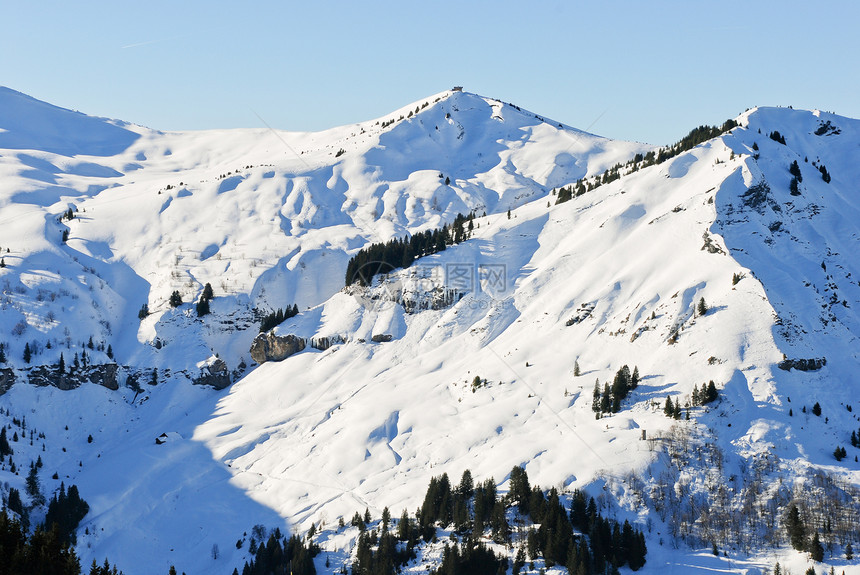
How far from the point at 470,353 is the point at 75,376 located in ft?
222

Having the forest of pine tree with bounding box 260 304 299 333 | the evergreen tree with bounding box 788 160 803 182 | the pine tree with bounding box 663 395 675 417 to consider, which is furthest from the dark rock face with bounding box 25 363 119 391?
the evergreen tree with bounding box 788 160 803 182

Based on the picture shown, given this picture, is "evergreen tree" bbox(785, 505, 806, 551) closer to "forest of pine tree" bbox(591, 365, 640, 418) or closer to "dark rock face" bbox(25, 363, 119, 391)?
"forest of pine tree" bbox(591, 365, 640, 418)

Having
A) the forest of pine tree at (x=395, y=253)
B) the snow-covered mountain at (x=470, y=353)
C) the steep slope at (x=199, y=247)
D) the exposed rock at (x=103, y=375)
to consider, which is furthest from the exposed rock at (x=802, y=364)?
the exposed rock at (x=103, y=375)

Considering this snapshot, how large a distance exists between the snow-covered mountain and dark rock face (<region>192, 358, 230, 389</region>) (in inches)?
55.9

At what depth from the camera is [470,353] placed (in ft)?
395

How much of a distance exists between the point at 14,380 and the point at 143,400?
2020 cm

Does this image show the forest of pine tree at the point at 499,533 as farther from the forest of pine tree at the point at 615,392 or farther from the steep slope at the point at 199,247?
the steep slope at the point at 199,247

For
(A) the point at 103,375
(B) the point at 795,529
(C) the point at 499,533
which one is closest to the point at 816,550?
(B) the point at 795,529

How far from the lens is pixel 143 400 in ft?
433

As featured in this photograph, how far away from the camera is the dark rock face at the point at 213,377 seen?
13388 centimetres

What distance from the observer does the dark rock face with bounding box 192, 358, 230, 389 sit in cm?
13388

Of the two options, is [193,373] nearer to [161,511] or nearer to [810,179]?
[161,511]

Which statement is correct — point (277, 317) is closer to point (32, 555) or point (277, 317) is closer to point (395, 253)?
point (395, 253)

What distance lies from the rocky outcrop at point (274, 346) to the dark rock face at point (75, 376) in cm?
2427
